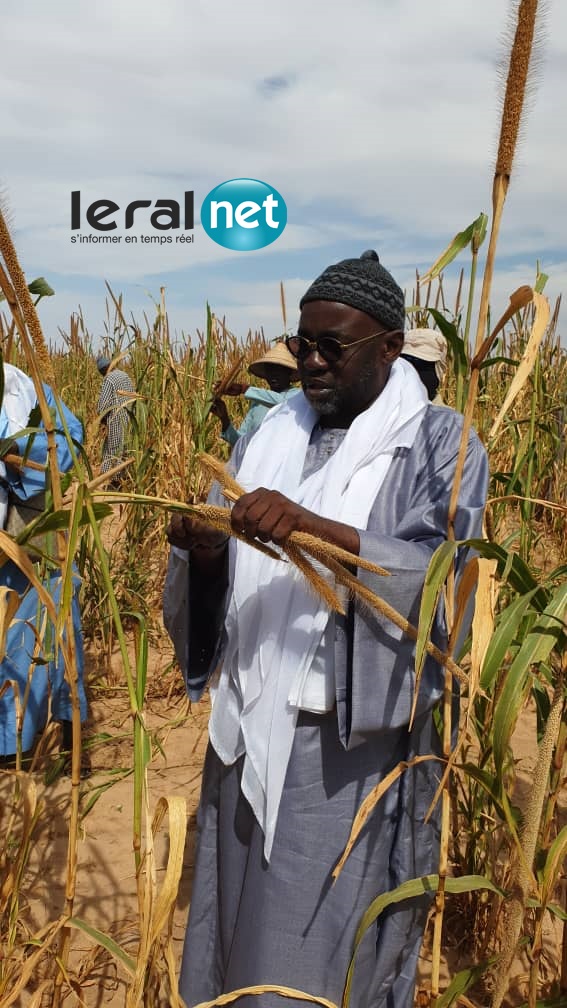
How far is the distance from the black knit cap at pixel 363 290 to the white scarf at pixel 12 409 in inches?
46.9

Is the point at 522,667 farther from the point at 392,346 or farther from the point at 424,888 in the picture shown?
the point at 392,346

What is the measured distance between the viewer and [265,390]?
13.4 ft

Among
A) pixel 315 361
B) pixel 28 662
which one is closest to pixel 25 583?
pixel 28 662

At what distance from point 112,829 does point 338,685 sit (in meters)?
1.72

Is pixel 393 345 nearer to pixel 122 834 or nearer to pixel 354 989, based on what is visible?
pixel 354 989

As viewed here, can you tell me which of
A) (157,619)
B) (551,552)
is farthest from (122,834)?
(551,552)

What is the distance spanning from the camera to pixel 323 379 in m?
1.49

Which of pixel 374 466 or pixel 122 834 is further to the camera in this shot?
pixel 122 834

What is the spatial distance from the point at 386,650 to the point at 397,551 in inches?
6.5

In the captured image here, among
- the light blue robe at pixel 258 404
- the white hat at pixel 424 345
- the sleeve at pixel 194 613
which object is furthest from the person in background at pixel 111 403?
the sleeve at pixel 194 613

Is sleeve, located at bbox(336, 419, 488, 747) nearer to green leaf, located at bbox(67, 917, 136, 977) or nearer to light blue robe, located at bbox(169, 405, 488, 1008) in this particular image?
light blue robe, located at bbox(169, 405, 488, 1008)

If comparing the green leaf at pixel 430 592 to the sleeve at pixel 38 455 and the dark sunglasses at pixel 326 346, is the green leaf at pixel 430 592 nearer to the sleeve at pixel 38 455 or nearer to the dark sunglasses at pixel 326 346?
the dark sunglasses at pixel 326 346

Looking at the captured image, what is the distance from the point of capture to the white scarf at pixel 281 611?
1.38m

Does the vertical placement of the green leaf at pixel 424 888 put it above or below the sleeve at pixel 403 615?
below
